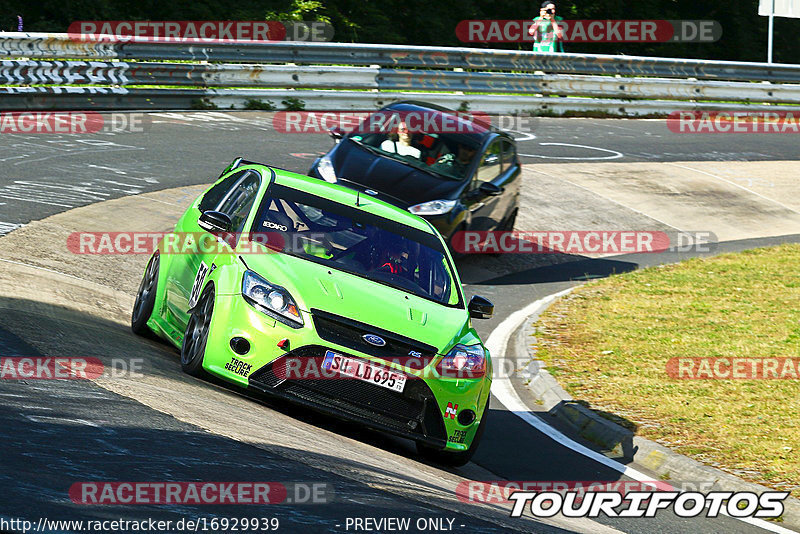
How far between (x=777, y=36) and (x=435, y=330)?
40834mm

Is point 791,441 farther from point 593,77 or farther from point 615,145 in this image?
point 593,77

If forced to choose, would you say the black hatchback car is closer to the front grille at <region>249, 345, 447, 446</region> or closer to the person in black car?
the person in black car

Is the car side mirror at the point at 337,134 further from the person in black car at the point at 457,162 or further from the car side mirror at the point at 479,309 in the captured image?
the car side mirror at the point at 479,309

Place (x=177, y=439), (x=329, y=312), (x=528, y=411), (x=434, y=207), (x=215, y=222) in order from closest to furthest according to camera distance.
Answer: (x=177, y=439) → (x=329, y=312) → (x=215, y=222) → (x=528, y=411) → (x=434, y=207)

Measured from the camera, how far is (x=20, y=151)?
1568 centimetres

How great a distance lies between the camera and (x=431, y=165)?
13.7 m

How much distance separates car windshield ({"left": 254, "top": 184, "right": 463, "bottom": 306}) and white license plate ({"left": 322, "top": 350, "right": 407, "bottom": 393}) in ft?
3.44

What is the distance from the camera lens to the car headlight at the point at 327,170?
43.2 feet

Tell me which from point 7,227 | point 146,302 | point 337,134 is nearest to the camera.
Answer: point 146,302

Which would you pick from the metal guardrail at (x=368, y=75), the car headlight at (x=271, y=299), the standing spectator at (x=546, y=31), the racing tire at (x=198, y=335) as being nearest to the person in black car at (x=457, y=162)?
the racing tire at (x=198, y=335)

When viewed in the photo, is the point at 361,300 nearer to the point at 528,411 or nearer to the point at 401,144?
the point at 528,411

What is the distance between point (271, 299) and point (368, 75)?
15849mm

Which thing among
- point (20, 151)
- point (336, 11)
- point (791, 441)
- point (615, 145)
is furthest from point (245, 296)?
point (336, 11)

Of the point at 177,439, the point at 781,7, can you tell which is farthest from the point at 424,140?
the point at 781,7
